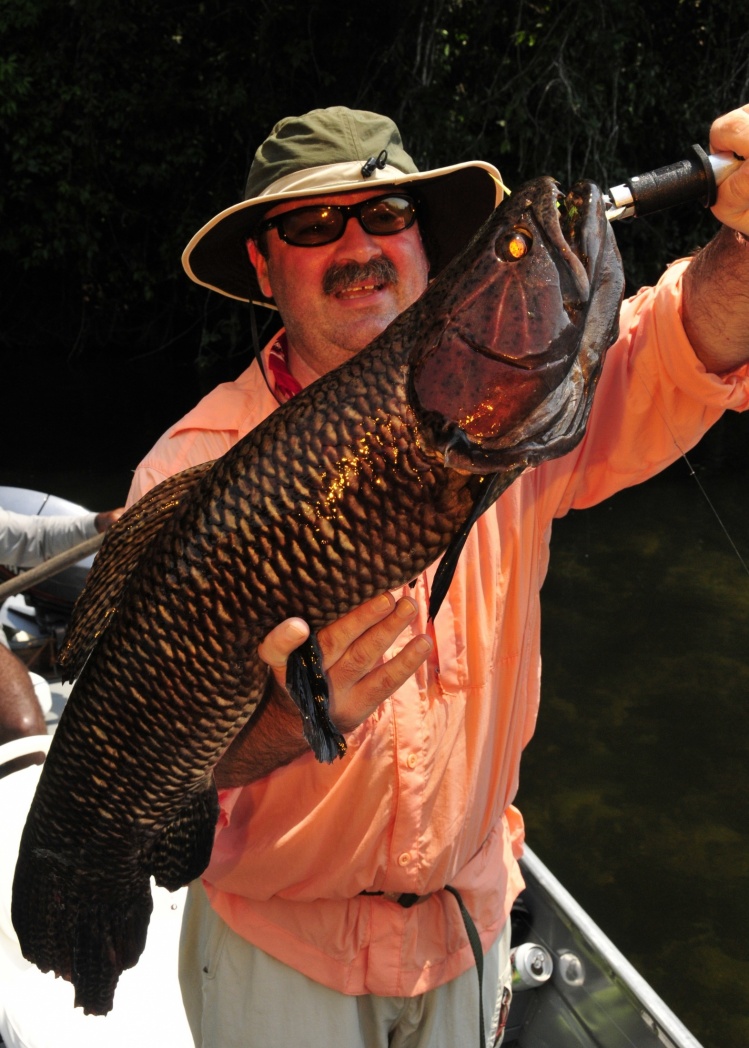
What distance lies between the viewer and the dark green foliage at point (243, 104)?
1165cm

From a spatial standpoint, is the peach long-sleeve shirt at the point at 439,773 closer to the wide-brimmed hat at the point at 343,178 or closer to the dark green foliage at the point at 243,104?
the wide-brimmed hat at the point at 343,178

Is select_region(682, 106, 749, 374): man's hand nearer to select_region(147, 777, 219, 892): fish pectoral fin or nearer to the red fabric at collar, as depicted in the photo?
the red fabric at collar

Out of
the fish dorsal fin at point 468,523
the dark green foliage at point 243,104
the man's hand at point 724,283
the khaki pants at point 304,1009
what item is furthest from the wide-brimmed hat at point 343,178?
the dark green foliage at point 243,104

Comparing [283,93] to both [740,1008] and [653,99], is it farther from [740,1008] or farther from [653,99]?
[740,1008]

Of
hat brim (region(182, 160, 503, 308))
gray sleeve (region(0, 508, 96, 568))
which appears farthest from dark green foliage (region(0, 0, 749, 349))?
hat brim (region(182, 160, 503, 308))

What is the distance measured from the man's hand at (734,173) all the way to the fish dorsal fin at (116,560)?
115 cm

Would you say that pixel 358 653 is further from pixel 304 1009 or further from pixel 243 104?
pixel 243 104

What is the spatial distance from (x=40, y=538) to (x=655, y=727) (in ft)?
16.4

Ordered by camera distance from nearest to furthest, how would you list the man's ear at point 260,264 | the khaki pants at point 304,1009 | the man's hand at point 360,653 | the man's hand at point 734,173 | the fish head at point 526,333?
the fish head at point 526,333
the man's hand at point 734,173
the man's hand at point 360,653
the khaki pants at point 304,1009
the man's ear at point 260,264

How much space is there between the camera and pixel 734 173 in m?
1.81

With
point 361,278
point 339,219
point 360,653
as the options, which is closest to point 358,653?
point 360,653

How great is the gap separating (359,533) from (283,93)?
14.4 metres

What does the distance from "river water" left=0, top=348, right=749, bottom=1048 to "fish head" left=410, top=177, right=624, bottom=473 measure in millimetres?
5259

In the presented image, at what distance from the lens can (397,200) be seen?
271cm
